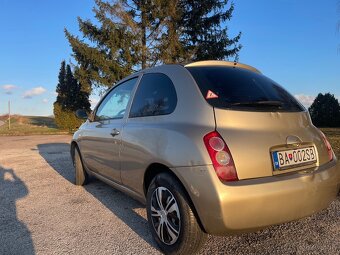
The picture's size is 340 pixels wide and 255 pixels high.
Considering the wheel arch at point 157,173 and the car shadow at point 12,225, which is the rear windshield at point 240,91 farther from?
the car shadow at point 12,225

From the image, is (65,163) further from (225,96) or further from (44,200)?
(225,96)

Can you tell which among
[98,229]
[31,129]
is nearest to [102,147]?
[98,229]

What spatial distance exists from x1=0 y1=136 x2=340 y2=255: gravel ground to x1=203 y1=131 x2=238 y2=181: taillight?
2.93 feet

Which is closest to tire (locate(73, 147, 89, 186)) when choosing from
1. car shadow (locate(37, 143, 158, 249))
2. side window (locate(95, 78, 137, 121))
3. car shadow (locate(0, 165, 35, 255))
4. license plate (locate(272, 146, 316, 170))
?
car shadow (locate(37, 143, 158, 249))

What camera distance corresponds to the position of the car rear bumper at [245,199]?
2586 mm

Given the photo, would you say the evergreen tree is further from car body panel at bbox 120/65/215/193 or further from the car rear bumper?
the car rear bumper

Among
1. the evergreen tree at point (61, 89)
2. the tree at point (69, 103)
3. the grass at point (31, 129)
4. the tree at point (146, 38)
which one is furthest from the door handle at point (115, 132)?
the evergreen tree at point (61, 89)

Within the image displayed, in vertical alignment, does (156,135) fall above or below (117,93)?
below

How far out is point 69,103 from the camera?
27.0m

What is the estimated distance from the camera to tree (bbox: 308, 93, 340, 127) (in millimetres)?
17672

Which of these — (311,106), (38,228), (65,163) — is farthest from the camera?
(311,106)

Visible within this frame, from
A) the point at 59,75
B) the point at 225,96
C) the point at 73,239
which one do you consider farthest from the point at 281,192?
the point at 59,75

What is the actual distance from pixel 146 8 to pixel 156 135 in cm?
1774

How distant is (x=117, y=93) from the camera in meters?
4.64
